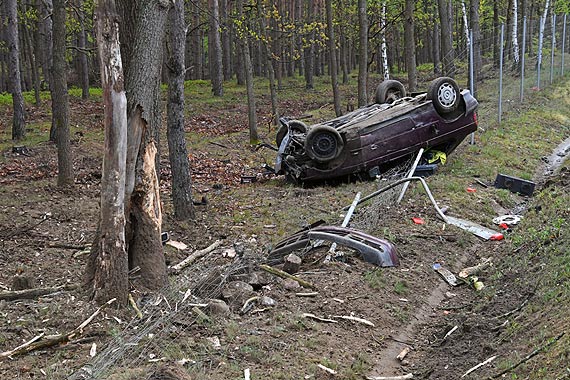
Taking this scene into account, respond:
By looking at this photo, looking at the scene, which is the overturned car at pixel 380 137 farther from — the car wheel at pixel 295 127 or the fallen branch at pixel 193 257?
the fallen branch at pixel 193 257

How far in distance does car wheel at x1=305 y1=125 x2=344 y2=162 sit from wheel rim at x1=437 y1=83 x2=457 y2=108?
2293mm

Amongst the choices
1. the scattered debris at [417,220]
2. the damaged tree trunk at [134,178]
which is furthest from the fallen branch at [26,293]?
the scattered debris at [417,220]

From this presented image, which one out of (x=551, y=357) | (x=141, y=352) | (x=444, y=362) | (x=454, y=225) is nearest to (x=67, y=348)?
(x=141, y=352)

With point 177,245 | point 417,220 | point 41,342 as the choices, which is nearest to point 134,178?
point 41,342

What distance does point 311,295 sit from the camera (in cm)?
730

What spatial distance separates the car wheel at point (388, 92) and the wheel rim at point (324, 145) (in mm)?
3262

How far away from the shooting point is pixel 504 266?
852 cm

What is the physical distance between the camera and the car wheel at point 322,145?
44.8 ft

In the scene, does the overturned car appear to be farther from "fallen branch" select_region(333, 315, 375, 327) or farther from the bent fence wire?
"fallen branch" select_region(333, 315, 375, 327)

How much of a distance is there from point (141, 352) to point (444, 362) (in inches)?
110

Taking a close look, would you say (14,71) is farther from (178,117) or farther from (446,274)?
(446,274)

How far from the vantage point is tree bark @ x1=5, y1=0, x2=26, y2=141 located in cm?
1938

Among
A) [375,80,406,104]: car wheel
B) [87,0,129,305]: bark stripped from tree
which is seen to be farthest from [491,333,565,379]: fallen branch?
[375,80,406,104]: car wheel

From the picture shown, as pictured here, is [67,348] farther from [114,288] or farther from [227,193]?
[227,193]
